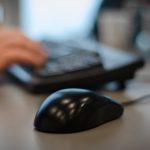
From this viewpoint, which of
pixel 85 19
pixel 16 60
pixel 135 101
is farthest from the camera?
pixel 85 19

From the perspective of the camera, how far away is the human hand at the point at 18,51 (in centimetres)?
78

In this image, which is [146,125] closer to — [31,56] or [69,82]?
[69,82]

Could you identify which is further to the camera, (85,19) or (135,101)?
(85,19)

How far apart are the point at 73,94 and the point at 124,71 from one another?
0.24 meters

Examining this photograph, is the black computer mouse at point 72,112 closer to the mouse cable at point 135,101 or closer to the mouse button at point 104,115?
the mouse button at point 104,115

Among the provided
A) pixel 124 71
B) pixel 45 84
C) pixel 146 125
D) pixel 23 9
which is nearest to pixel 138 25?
pixel 23 9

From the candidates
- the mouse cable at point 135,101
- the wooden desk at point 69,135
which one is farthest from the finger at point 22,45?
the mouse cable at point 135,101

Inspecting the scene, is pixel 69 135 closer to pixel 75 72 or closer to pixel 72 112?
pixel 72 112

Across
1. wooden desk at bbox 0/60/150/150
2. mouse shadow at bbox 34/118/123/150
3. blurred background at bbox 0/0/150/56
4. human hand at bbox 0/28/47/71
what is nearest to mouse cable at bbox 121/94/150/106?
wooden desk at bbox 0/60/150/150

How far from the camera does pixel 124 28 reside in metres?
1.36

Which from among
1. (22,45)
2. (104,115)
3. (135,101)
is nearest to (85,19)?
(22,45)

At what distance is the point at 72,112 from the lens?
51 centimetres

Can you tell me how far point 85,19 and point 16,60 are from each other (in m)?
0.91

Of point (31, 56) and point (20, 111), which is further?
point (31, 56)
